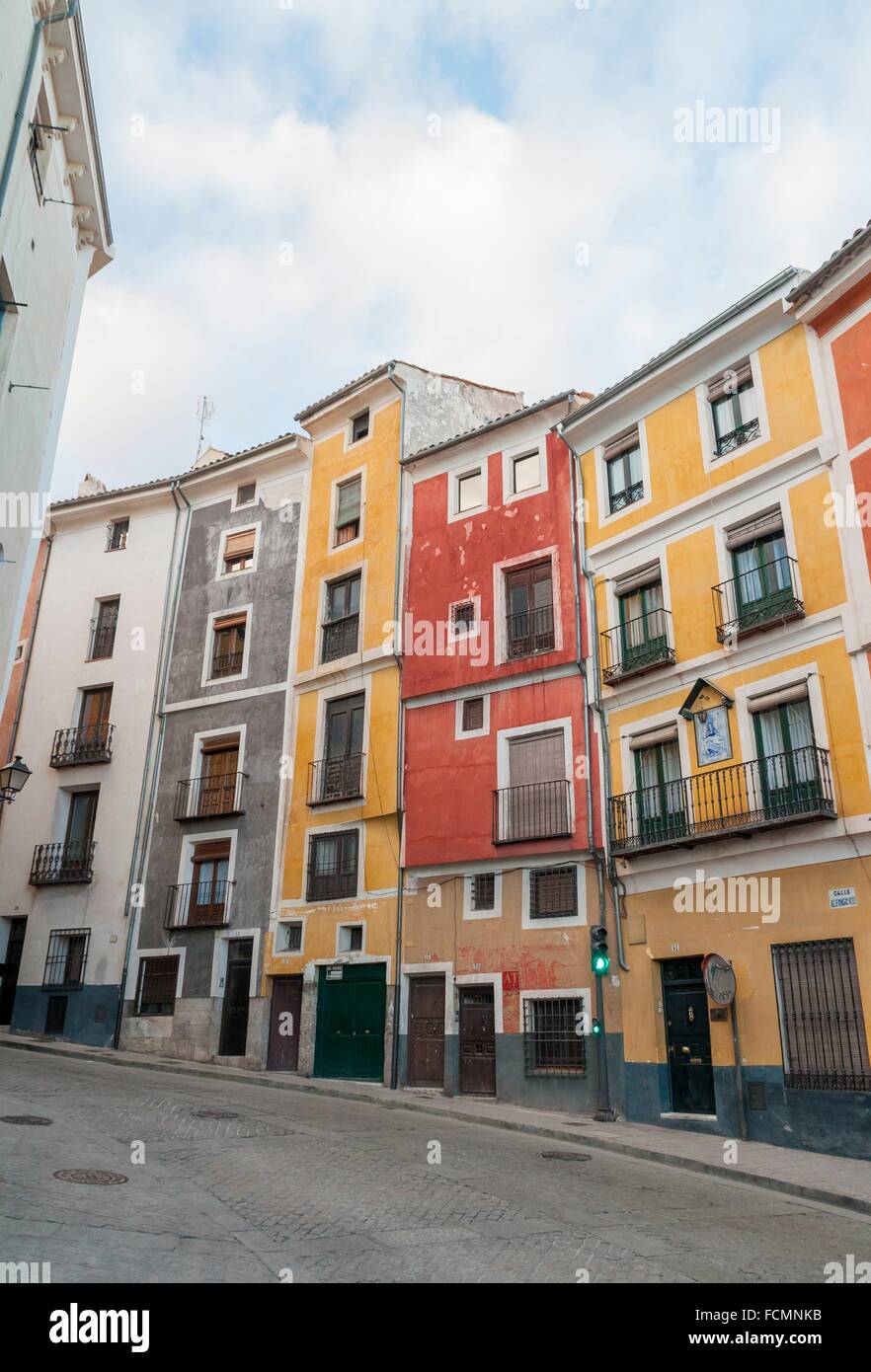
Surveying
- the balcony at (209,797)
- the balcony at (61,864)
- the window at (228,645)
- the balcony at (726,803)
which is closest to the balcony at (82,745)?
the balcony at (61,864)

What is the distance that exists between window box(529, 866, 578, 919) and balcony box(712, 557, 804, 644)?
228 inches

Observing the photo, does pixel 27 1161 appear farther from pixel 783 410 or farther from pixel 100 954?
pixel 100 954

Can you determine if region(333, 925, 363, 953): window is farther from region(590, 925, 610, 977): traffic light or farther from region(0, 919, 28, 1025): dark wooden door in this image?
region(0, 919, 28, 1025): dark wooden door

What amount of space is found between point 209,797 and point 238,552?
766 cm

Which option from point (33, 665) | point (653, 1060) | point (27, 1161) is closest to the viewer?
point (27, 1161)

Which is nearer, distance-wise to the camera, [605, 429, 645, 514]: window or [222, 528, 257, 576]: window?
[605, 429, 645, 514]: window

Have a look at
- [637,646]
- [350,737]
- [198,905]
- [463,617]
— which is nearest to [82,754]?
[198,905]

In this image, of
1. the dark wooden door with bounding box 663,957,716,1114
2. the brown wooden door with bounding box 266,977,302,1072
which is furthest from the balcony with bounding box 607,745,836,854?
the brown wooden door with bounding box 266,977,302,1072

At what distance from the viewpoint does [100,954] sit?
27828 mm

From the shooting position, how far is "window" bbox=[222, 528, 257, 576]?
100ft
